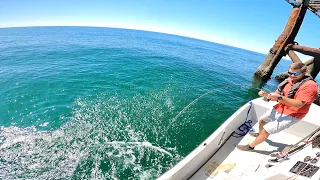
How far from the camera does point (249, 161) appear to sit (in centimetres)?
455

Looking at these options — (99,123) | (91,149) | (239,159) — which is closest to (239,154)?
(239,159)

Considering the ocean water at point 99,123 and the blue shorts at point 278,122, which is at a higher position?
the blue shorts at point 278,122

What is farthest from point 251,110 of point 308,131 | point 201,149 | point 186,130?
point 201,149

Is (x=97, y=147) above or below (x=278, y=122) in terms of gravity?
below

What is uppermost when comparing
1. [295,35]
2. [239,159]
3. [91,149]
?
[295,35]

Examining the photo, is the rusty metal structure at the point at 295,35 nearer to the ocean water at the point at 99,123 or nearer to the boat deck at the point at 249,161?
the ocean water at the point at 99,123

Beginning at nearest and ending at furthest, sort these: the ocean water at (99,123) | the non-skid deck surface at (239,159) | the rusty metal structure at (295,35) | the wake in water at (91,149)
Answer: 1. the non-skid deck surface at (239,159)
2. the wake in water at (91,149)
3. the ocean water at (99,123)
4. the rusty metal structure at (295,35)

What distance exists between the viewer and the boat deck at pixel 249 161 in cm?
342

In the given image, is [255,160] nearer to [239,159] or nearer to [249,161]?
[249,161]

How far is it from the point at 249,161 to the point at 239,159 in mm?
253

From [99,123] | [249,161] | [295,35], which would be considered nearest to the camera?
[249,161]

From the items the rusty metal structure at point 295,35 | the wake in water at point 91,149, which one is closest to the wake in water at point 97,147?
the wake in water at point 91,149

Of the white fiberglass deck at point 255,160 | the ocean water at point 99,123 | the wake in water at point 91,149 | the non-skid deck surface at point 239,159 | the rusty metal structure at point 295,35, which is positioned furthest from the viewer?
the rusty metal structure at point 295,35

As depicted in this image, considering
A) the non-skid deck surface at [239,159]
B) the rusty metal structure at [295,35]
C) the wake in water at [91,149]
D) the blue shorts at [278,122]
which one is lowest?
the wake in water at [91,149]
